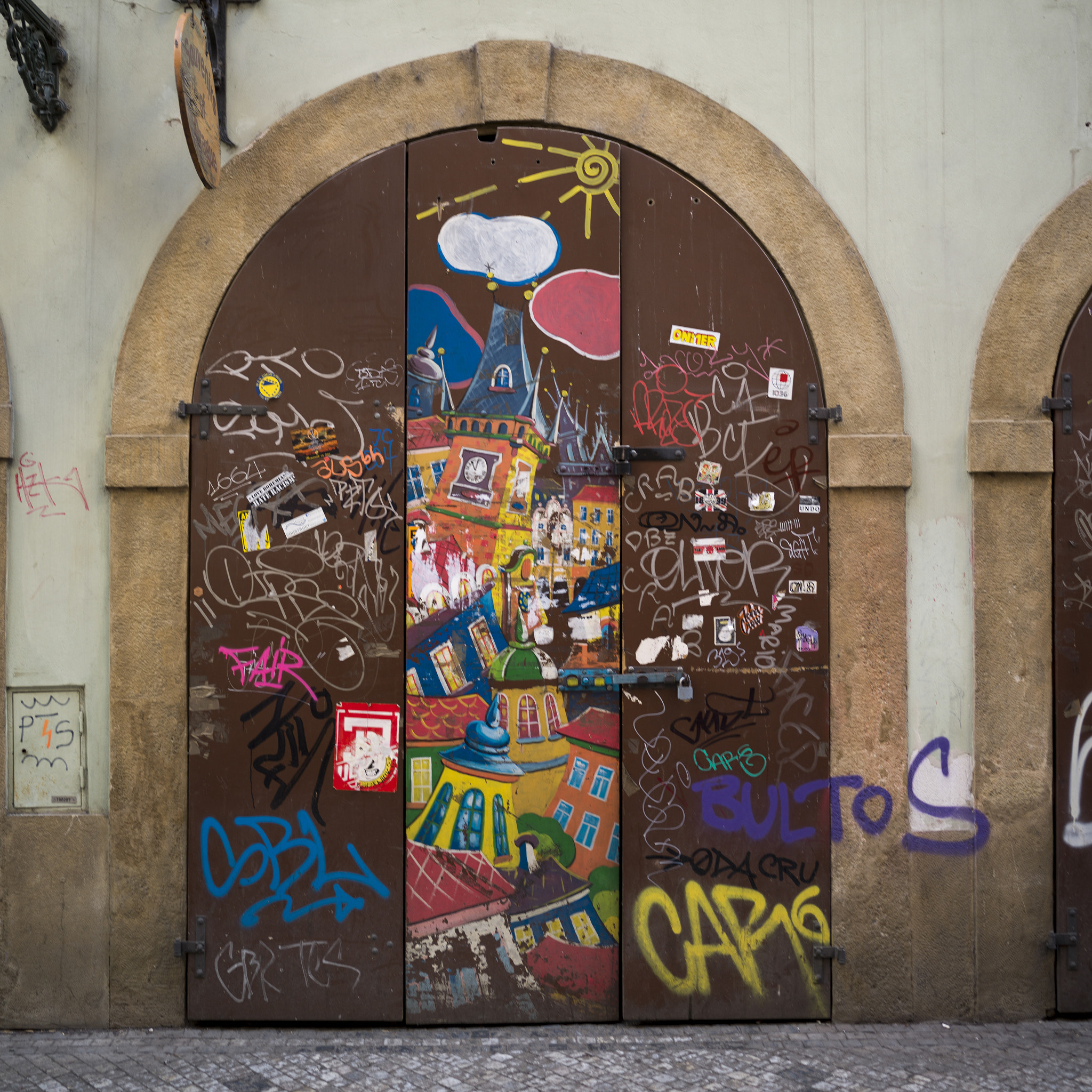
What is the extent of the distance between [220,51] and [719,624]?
336 centimetres

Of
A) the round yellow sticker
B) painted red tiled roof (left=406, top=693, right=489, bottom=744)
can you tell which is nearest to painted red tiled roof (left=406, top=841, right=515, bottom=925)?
painted red tiled roof (left=406, top=693, right=489, bottom=744)

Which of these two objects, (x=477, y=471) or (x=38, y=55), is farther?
(x=477, y=471)

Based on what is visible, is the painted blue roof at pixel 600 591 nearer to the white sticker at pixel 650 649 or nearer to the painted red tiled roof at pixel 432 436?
the white sticker at pixel 650 649

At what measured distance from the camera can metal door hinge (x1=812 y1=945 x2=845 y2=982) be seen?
409 cm

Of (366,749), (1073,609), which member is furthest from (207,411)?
(1073,609)

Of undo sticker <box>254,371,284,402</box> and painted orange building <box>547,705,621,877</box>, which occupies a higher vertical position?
undo sticker <box>254,371,284,402</box>

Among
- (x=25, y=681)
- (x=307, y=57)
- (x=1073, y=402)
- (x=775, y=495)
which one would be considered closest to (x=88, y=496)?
(x=25, y=681)

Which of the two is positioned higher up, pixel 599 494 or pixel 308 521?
pixel 599 494

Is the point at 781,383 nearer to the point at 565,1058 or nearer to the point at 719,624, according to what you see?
the point at 719,624

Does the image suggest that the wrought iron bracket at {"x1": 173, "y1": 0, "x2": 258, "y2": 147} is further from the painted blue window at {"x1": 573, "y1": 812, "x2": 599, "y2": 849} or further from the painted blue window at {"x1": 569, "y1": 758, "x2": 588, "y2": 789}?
the painted blue window at {"x1": 573, "y1": 812, "x2": 599, "y2": 849}

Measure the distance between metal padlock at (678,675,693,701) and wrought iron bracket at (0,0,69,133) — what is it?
3.72 meters

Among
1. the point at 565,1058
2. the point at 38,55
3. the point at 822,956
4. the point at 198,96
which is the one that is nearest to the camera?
the point at 198,96

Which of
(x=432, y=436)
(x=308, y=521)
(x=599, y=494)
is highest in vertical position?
(x=432, y=436)

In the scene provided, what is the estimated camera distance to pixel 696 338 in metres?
4.18
